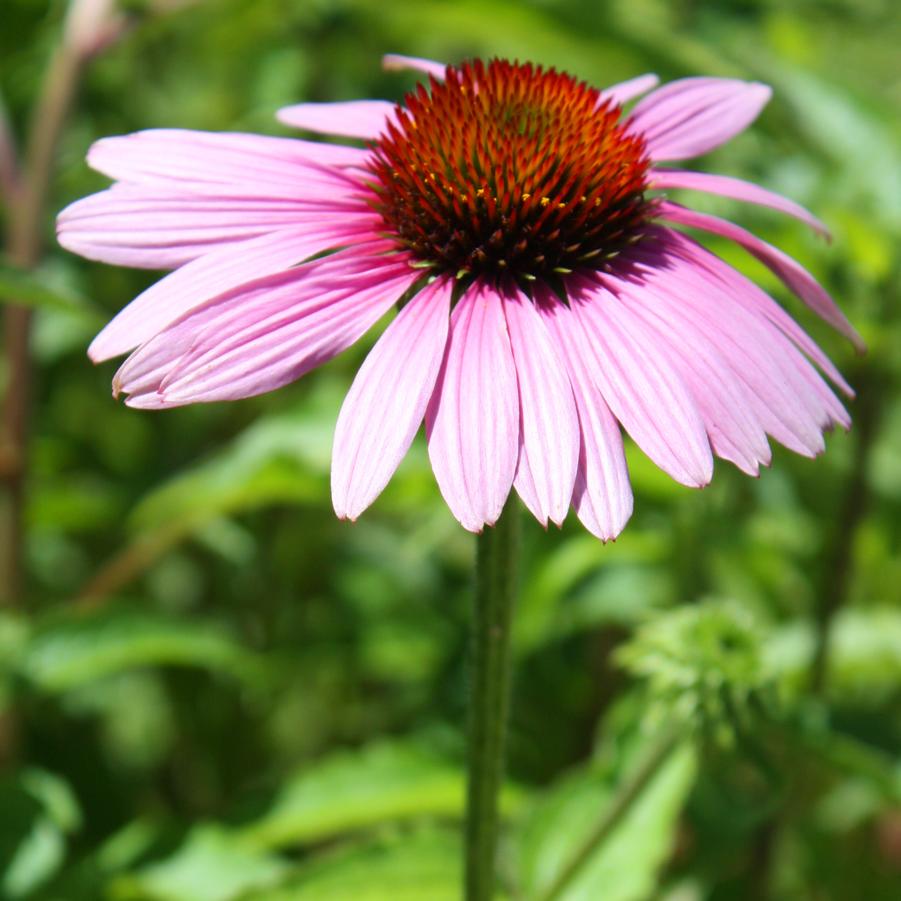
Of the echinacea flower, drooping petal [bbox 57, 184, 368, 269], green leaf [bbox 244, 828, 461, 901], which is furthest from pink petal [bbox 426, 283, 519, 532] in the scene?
green leaf [bbox 244, 828, 461, 901]

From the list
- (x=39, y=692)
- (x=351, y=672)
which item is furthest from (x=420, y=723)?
(x=39, y=692)

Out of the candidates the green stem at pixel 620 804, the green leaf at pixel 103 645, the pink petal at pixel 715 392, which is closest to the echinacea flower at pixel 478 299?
the pink petal at pixel 715 392

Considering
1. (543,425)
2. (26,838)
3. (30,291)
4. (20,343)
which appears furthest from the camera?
(20,343)

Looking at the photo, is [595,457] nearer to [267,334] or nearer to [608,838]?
[267,334]

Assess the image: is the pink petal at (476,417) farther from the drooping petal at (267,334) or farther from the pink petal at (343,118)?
the pink petal at (343,118)

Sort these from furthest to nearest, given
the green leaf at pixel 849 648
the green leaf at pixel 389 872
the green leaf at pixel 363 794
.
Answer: the green leaf at pixel 849 648, the green leaf at pixel 363 794, the green leaf at pixel 389 872

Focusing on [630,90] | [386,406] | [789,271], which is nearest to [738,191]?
[789,271]

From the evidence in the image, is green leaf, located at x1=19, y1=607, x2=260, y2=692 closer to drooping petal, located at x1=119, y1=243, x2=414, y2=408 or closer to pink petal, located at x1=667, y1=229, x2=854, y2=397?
drooping petal, located at x1=119, y1=243, x2=414, y2=408
